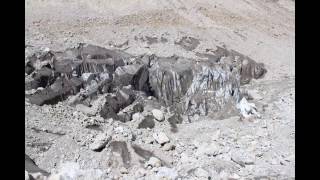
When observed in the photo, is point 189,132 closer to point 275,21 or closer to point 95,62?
point 95,62

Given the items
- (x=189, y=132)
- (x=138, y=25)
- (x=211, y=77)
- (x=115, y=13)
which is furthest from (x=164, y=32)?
(x=189, y=132)

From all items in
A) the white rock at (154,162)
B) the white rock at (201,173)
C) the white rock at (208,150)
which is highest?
the white rock at (208,150)

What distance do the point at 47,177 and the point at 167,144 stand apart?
91.2 inches

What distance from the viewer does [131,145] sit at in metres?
7.99

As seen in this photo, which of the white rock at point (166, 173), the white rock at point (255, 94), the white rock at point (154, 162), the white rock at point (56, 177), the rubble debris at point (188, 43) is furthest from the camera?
the rubble debris at point (188, 43)

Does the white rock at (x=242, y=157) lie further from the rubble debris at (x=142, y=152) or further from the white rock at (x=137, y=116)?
the white rock at (x=137, y=116)

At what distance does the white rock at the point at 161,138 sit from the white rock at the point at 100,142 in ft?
2.96

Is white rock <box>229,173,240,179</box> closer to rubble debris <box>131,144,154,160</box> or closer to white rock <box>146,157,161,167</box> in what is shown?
white rock <box>146,157,161,167</box>

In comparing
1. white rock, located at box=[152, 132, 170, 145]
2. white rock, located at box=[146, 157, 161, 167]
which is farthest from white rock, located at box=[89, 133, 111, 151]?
white rock, located at box=[152, 132, 170, 145]

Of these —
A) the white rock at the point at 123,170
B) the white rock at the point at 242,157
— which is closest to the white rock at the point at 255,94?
the white rock at the point at 242,157

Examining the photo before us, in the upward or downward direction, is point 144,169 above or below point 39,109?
below

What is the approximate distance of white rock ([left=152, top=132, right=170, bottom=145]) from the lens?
8.29 m

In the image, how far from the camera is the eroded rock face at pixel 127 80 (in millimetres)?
9141

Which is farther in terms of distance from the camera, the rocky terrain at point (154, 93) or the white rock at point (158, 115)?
the white rock at point (158, 115)
